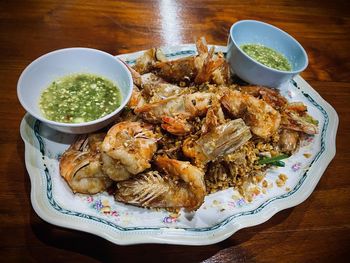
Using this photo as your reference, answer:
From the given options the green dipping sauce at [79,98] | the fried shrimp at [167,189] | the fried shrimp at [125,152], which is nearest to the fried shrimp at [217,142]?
the fried shrimp at [167,189]

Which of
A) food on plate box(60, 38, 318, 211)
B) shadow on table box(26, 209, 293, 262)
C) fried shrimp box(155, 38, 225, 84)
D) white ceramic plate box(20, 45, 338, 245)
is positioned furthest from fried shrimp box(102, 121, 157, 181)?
fried shrimp box(155, 38, 225, 84)

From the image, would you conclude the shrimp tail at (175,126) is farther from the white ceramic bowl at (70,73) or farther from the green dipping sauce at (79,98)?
the green dipping sauce at (79,98)

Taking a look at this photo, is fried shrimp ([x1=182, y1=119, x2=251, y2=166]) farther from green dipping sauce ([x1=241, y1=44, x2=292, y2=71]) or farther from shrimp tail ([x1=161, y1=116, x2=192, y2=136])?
green dipping sauce ([x1=241, y1=44, x2=292, y2=71])

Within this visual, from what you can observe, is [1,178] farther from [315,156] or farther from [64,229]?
[315,156]

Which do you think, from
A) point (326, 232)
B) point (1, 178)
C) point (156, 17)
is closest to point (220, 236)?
point (326, 232)

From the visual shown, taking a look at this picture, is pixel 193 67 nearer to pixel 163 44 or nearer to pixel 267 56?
pixel 267 56
